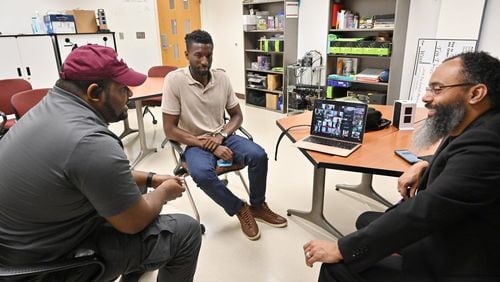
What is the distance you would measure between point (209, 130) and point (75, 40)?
4.01 m

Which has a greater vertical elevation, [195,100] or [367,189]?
[195,100]

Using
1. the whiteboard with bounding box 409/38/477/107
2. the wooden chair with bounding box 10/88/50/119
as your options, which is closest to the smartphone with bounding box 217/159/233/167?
the wooden chair with bounding box 10/88/50/119

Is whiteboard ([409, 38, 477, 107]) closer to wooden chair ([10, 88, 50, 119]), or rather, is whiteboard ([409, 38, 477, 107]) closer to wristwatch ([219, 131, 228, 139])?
wristwatch ([219, 131, 228, 139])

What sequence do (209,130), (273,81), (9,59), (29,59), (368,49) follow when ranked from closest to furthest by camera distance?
(209,130) < (368,49) < (9,59) < (29,59) < (273,81)

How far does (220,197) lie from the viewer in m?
2.08

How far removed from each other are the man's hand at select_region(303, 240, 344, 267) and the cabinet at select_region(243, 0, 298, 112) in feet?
14.3

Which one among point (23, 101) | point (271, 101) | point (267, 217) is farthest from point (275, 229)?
point (271, 101)

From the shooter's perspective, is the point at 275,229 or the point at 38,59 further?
the point at 38,59

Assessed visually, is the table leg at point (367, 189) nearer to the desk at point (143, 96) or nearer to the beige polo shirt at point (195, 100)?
the beige polo shirt at point (195, 100)

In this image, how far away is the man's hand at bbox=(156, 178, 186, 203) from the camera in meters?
1.41

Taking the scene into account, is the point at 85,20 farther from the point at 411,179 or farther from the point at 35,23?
the point at 411,179

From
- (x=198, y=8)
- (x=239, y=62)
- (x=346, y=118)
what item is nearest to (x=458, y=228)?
(x=346, y=118)

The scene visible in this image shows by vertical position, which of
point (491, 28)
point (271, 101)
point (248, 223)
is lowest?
point (248, 223)

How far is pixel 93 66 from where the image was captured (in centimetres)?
113
